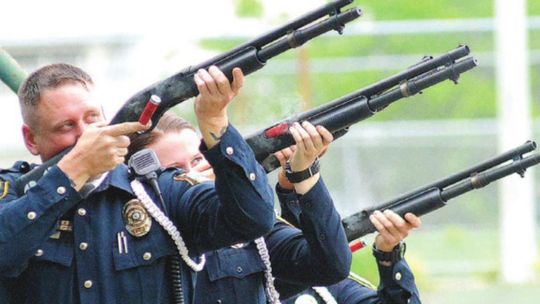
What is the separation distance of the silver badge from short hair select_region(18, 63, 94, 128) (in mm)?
385

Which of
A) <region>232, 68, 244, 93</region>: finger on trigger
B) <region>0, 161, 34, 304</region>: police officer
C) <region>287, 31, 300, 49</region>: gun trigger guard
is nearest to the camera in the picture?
<region>232, 68, 244, 93</region>: finger on trigger

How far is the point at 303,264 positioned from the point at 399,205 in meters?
0.92

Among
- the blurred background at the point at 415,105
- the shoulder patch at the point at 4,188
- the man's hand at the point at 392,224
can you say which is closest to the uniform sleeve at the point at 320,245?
the man's hand at the point at 392,224

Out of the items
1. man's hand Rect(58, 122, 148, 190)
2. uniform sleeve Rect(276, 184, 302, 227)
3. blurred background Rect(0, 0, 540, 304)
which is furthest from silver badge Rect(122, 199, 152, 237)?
blurred background Rect(0, 0, 540, 304)

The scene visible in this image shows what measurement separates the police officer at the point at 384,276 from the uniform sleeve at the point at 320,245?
1.92ft

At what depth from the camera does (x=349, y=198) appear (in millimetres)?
18688

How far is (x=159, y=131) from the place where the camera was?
5.67m

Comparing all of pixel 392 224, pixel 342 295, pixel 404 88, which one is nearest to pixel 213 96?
pixel 404 88

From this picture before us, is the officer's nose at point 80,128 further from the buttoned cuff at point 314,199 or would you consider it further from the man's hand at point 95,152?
the buttoned cuff at point 314,199

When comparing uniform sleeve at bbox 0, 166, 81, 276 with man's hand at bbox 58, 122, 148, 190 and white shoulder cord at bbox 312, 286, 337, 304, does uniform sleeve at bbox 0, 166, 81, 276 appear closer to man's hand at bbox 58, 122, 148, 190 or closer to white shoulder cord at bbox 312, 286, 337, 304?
man's hand at bbox 58, 122, 148, 190

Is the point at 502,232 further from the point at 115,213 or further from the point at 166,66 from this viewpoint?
the point at 115,213

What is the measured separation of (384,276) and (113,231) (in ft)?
5.15

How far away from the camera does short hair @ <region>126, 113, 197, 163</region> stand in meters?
5.57

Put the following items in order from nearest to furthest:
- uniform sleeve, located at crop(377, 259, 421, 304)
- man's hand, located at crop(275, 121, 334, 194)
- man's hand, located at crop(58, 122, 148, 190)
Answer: man's hand, located at crop(58, 122, 148, 190)
man's hand, located at crop(275, 121, 334, 194)
uniform sleeve, located at crop(377, 259, 421, 304)
